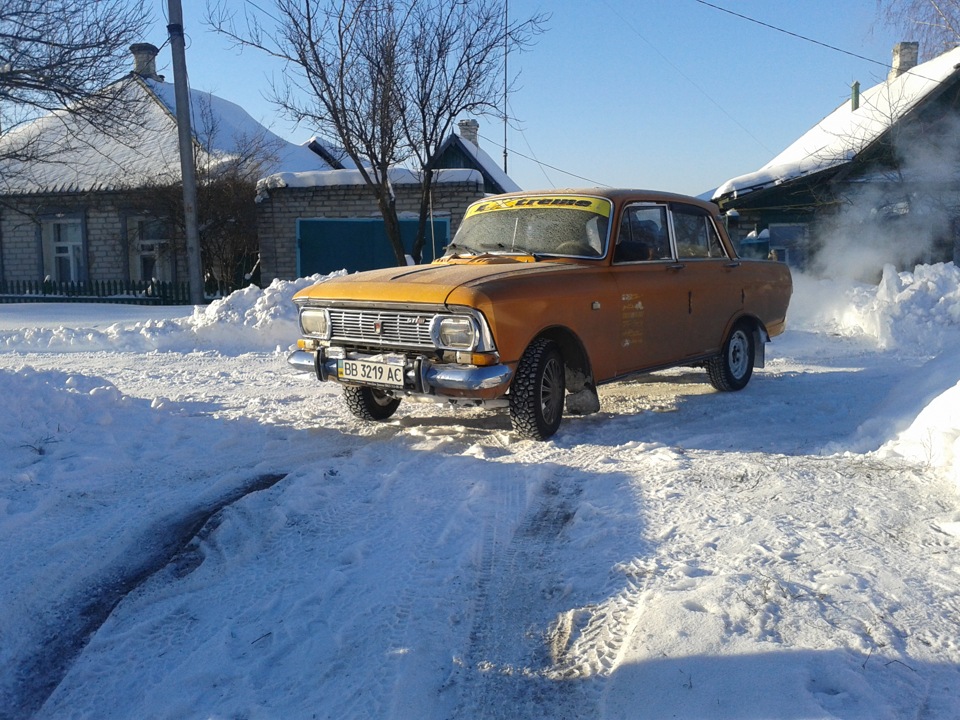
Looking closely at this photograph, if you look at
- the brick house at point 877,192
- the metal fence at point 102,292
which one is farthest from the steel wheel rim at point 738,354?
the metal fence at point 102,292

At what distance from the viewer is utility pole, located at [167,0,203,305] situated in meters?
14.5

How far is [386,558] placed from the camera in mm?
3846

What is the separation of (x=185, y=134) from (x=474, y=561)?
1315 cm

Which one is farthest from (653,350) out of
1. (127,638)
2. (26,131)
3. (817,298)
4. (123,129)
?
(26,131)

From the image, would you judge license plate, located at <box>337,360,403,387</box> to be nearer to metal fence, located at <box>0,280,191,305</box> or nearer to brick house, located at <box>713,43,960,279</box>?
metal fence, located at <box>0,280,191,305</box>

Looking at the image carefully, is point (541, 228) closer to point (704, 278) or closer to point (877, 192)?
point (704, 278)

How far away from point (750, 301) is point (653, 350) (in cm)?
189

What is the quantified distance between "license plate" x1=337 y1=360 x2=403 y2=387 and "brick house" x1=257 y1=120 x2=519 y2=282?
13644mm

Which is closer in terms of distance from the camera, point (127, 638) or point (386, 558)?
point (127, 638)

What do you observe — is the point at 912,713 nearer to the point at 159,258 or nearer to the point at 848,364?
the point at 848,364

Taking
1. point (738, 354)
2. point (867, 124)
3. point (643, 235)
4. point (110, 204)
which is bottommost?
point (738, 354)

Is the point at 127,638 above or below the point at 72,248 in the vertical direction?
below

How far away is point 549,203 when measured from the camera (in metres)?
6.81

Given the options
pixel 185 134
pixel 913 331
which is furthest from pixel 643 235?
pixel 185 134
